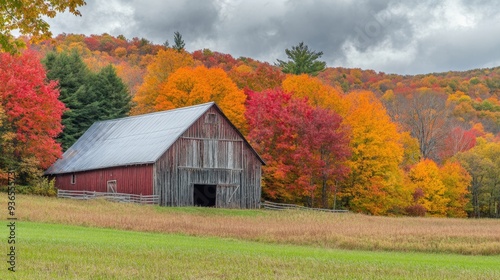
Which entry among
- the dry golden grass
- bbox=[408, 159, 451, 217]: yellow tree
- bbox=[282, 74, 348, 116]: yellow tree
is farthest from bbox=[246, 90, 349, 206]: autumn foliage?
bbox=[408, 159, 451, 217]: yellow tree

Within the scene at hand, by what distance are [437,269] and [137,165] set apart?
1413 inches


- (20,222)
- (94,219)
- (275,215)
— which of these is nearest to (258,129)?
(275,215)

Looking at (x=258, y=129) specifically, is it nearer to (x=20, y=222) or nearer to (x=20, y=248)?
(x=20, y=222)

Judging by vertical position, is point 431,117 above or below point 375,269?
above

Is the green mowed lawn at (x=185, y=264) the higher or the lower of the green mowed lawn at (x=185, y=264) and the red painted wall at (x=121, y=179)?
the lower

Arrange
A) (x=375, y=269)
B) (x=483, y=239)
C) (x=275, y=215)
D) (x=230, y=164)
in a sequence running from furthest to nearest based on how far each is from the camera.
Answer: (x=230, y=164) < (x=275, y=215) < (x=483, y=239) < (x=375, y=269)

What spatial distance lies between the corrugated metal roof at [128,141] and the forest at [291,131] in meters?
2.37

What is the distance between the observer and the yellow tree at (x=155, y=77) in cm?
7738

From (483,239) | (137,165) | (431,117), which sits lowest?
(483,239)

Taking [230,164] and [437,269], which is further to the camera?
[230,164]

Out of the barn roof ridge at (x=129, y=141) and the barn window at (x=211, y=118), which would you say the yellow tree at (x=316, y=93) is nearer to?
the barn roof ridge at (x=129, y=141)

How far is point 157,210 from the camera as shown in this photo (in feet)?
160

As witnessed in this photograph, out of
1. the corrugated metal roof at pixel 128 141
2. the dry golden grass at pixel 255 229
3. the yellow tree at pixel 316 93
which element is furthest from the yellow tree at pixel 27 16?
the yellow tree at pixel 316 93

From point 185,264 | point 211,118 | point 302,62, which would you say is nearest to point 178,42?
point 302,62
